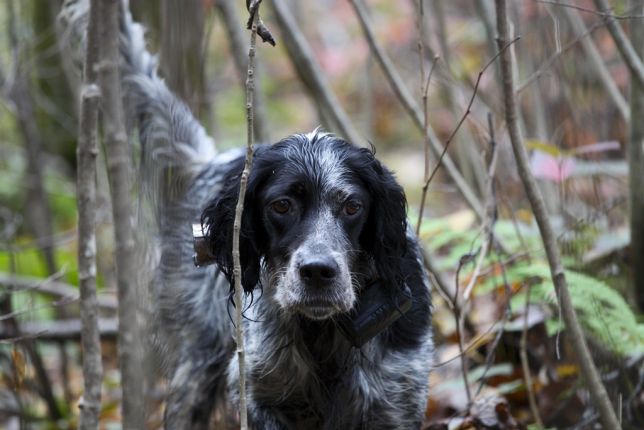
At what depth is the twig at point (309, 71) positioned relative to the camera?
19.0 ft

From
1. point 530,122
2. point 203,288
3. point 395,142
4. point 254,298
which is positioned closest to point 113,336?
point 203,288

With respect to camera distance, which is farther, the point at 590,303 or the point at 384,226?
the point at 590,303

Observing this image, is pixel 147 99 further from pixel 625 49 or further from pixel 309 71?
pixel 625 49

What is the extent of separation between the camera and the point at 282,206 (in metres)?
3.74

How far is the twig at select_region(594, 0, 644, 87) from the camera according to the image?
13.8ft

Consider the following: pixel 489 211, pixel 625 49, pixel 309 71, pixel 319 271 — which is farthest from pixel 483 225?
pixel 309 71

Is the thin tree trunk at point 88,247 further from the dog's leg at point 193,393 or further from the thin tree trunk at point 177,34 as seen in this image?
the dog's leg at point 193,393

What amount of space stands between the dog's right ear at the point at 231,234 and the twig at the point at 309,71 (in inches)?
75.2

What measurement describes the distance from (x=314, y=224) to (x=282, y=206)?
0.18 metres

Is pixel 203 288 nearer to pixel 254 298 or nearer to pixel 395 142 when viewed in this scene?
pixel 254 298

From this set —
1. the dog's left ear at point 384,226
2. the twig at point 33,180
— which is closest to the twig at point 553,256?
the dog's left ear at point 384,226

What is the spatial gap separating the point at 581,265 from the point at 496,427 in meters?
1.00

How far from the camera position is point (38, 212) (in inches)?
327

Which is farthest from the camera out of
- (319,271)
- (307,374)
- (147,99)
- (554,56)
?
(147,99)
